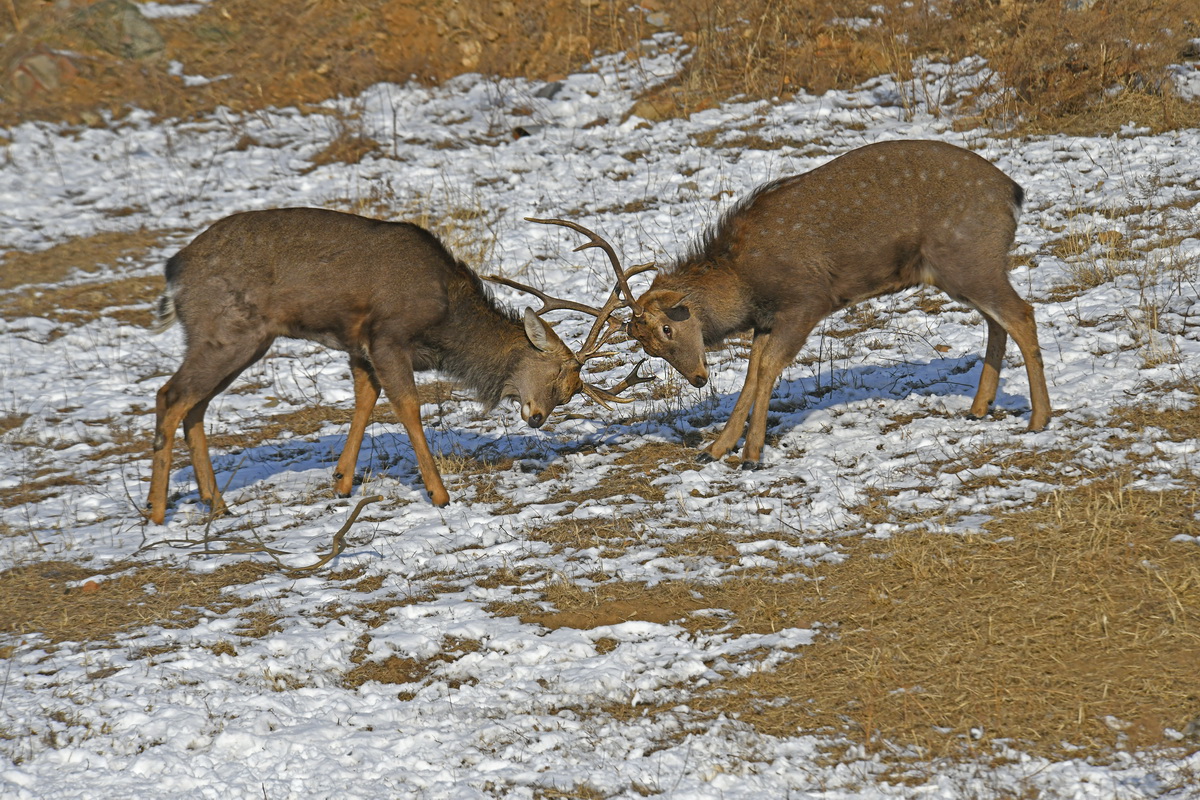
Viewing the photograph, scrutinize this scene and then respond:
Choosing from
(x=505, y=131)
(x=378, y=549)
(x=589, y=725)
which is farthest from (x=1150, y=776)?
(x=505, y=131)

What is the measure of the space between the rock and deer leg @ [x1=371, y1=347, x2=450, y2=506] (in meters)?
14.6

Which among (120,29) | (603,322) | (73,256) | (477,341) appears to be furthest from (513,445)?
(120,29)

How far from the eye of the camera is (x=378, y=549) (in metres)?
7.66

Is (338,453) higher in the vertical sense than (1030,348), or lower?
lower

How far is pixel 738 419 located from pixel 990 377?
1.96 metres

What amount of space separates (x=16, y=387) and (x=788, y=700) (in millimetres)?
9486

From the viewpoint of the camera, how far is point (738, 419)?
8.88m

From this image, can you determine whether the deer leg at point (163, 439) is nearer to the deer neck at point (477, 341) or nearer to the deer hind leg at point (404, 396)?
the deer hind leg at point (404, 396)

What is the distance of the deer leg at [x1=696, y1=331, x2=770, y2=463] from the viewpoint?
29.0ft

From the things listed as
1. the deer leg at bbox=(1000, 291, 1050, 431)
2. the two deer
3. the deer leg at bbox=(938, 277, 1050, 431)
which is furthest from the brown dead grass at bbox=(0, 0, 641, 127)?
the deer leg at bbox=(1000, 291, 1050, 431)

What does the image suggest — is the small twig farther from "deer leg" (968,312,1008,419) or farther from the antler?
"deer leg" (968,312,1008,419)

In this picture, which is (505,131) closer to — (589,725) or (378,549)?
(378,549)

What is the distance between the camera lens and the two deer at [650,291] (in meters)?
8.38

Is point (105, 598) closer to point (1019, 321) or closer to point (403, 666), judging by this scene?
point (403, 666)
